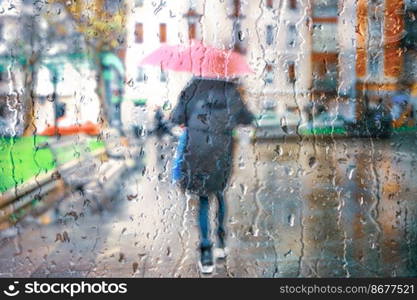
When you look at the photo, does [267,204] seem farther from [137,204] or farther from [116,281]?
[116,281]

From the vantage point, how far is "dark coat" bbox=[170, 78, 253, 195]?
2.29m

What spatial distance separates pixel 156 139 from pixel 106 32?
0.58 meters

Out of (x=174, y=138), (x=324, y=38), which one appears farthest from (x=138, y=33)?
(x=324, y=38)

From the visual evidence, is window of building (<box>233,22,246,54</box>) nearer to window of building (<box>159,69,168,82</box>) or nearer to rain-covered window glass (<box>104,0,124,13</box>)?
window of building (<box>159,69,168,82</box>)

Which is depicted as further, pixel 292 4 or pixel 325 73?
pixel 325 73

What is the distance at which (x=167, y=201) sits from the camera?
280cm

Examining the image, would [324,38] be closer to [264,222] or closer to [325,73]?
[325,73]

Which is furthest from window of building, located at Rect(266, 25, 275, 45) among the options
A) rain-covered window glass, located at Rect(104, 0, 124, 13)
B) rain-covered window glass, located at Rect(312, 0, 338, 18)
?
rain-covered window glass, located at Rect(104, 0, 124, 13)

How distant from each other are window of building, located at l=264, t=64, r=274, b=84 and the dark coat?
2.13ft

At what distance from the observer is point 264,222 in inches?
113

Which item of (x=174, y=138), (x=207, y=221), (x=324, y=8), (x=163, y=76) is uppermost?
(x=324, y=8)

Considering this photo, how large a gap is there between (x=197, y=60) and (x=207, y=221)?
74cm

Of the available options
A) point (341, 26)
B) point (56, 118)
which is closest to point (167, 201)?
point (56, 118)

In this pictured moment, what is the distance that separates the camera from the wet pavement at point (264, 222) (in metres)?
2.41
